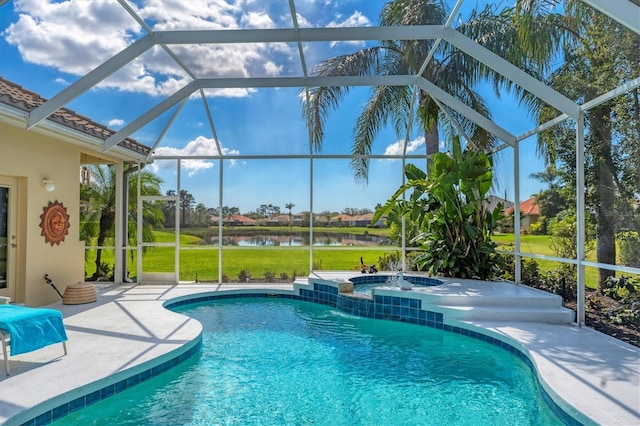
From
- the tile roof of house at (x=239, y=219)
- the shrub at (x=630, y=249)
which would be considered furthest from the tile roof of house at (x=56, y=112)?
the shrub at (x=630, y=249)

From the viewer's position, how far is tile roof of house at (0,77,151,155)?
6.32 metres

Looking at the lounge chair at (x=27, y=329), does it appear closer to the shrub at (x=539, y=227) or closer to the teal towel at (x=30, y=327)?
the teal towel at (x=30, y=327)

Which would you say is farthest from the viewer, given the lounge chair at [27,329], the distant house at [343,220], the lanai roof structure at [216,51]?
the distant house at [343,220]

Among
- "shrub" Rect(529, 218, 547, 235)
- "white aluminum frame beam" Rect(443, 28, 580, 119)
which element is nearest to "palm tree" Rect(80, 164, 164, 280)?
"white aluminum frame beam" Rect(443, 28, 580, 119)

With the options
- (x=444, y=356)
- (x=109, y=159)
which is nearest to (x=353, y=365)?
(x=444, y=356)

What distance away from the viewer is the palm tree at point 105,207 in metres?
11.1

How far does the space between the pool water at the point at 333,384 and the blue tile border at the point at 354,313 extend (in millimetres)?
87

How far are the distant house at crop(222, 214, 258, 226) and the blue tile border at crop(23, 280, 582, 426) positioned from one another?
8.59 feet

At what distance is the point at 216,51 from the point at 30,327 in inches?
219

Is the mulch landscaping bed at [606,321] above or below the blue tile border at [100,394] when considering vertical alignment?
above

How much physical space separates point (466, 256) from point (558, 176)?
2730 mm

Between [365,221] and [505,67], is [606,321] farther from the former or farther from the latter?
[365,221]

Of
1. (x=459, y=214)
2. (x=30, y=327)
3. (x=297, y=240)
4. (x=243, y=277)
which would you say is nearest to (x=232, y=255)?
(x=243, y=277)

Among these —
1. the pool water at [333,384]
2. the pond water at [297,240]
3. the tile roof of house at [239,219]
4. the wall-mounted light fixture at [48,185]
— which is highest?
the wall-mounted light fixture at [48,185]
